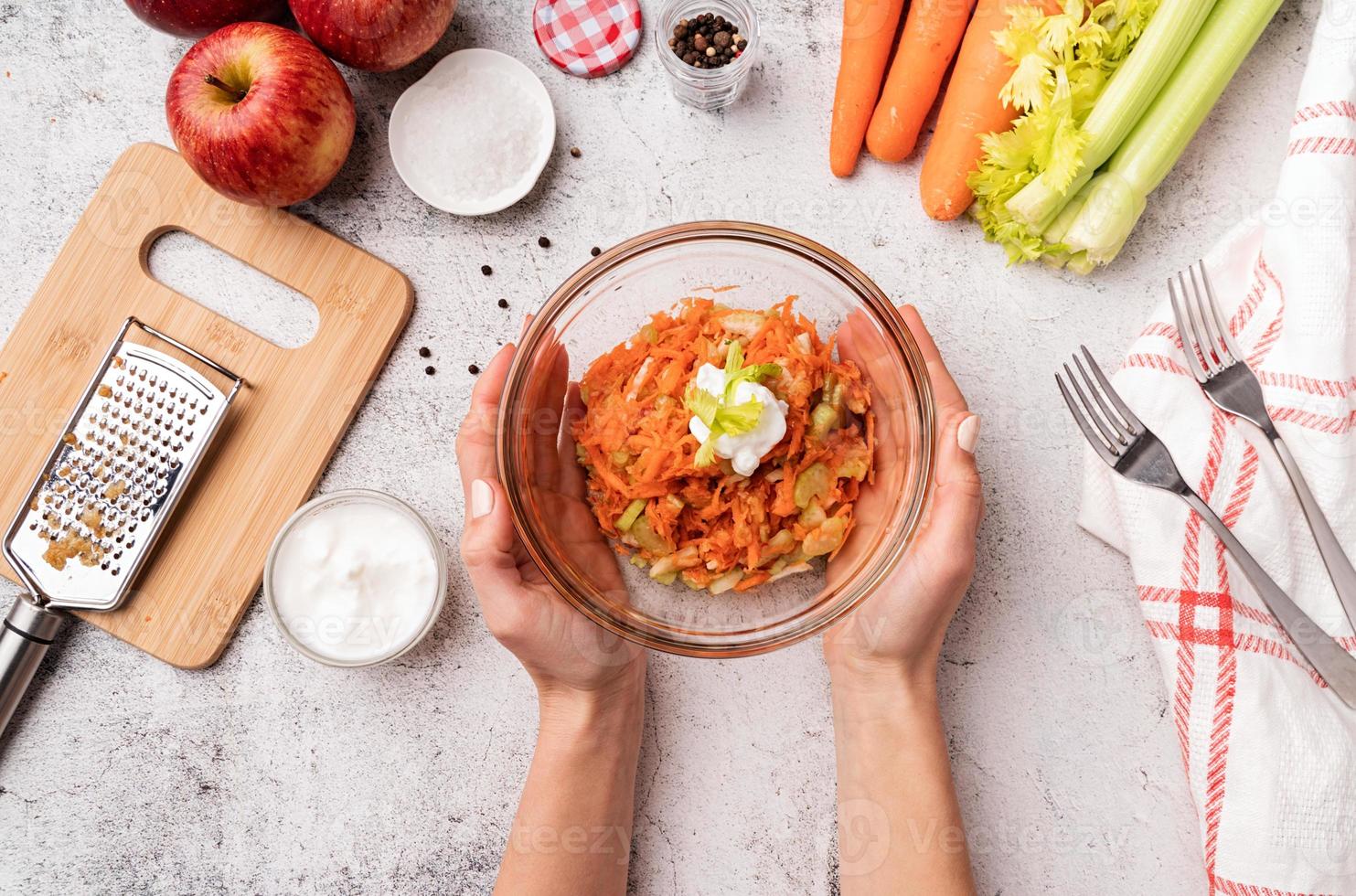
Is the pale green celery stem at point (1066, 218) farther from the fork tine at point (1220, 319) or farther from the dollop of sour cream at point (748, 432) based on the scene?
the dollop of sour cream at point (748, 432)

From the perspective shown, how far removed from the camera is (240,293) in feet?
8.61

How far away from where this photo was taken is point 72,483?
2.42 metres

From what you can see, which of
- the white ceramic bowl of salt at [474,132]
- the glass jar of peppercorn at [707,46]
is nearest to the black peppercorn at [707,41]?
the glass jar of peppercorn at [707,46]

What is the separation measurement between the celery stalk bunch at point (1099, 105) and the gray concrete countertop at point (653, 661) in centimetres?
21

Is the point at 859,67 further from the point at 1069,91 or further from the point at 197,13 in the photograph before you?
the point at 197,13

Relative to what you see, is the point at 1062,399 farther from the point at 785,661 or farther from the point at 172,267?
the point at 172,267

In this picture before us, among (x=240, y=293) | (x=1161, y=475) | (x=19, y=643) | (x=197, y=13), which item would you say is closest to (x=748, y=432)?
(x=1161, y=475)

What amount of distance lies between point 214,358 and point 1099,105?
2603 mm

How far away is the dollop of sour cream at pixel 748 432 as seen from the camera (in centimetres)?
182

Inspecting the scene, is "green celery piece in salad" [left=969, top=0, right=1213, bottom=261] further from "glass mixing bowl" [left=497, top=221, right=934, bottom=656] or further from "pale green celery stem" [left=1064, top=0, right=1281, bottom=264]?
"glass mixing bowl" [left=497, top=221, right=934, bottom=656]

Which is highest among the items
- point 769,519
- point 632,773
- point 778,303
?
point 778,303

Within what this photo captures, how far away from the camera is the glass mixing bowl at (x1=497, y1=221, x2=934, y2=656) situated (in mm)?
2010

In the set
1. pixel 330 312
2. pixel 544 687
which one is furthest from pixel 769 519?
pixel 330 312

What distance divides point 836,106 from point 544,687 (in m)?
1.84
